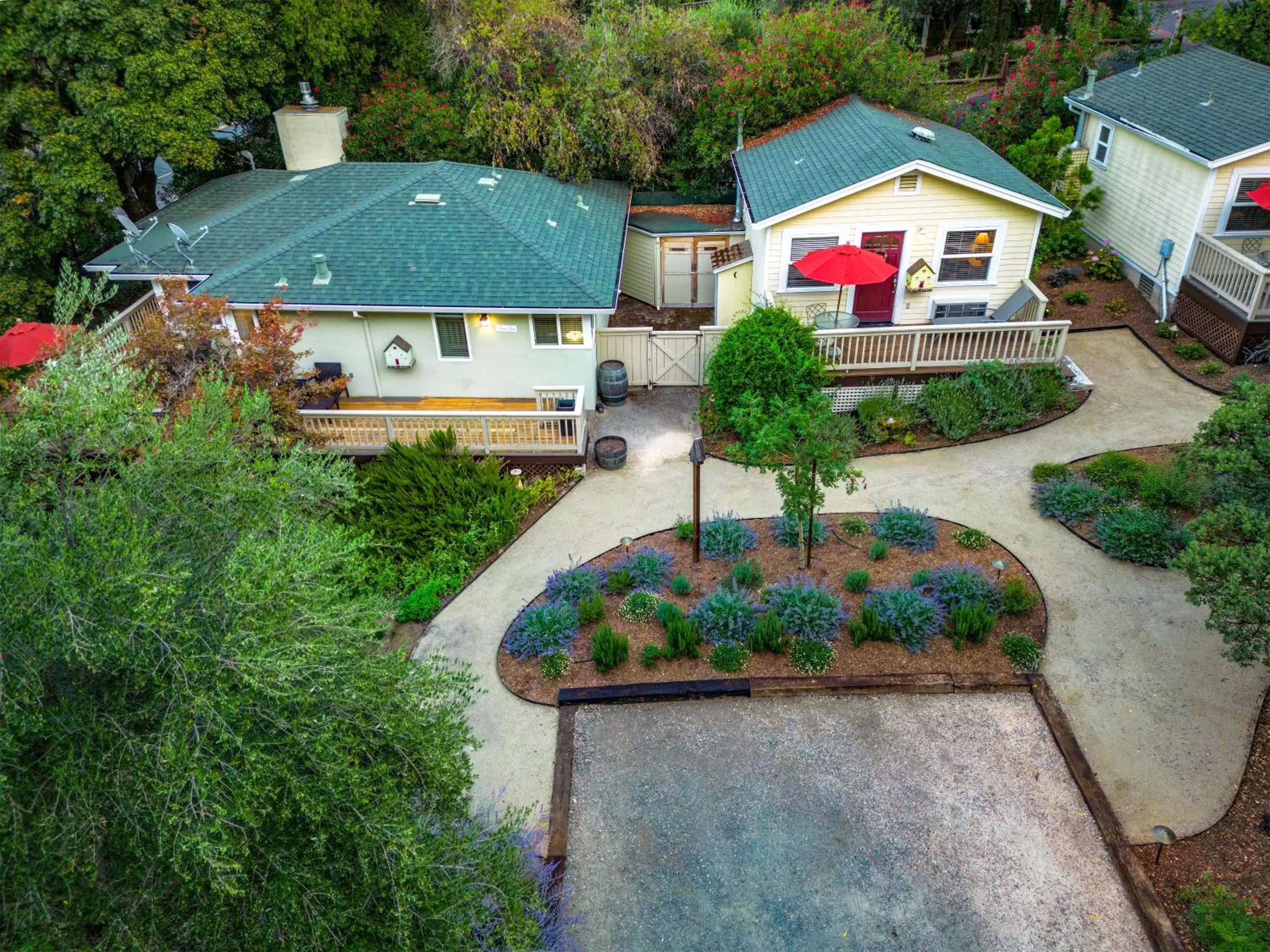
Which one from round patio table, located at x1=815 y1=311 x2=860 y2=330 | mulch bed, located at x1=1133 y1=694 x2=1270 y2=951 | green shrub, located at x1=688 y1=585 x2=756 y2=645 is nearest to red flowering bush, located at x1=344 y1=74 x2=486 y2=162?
round patio table, located at x1=815 y1=311 x2=860 y2=330

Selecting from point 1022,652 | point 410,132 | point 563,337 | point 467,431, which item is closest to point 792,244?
point 563,337

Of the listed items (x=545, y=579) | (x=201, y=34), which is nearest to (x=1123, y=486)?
(x=545, y=579)

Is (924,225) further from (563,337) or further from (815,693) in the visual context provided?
(815,693)

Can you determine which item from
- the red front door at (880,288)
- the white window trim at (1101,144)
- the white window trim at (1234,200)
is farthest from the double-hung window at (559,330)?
the white window trim at (1101,144)

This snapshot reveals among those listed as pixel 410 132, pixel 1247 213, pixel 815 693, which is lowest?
pixel 815 693

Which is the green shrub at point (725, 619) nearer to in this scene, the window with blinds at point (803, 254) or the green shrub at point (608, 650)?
the green shrub at point (608, 650)

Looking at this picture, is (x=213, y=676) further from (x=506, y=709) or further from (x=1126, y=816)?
(x=1126, y=816)
